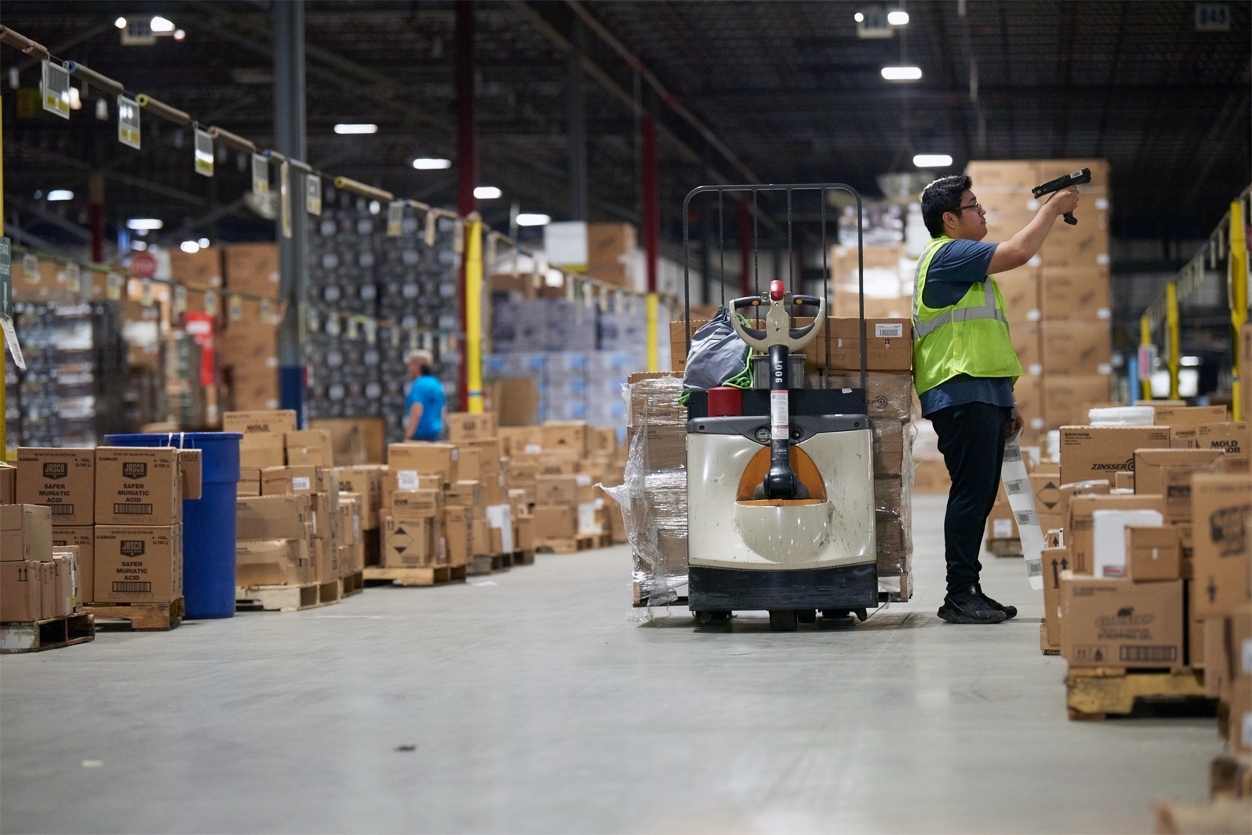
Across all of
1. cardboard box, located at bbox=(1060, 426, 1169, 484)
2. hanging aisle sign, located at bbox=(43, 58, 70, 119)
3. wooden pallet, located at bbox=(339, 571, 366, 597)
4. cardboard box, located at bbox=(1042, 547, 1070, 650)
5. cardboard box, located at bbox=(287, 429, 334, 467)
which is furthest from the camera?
cardboard box, located at bbox=(287, 429, 334, 467)

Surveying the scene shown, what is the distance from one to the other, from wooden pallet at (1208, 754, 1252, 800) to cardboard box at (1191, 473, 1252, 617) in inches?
20.4

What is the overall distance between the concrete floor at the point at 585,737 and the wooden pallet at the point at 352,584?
8.24 feet

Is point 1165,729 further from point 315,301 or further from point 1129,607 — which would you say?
point 315,301

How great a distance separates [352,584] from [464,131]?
8.62 metres

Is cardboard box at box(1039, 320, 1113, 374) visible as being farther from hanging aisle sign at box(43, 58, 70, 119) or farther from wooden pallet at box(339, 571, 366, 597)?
hanging aisle sign at box(43, 58, 70, 119)

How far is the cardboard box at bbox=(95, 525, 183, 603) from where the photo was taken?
7234 mm

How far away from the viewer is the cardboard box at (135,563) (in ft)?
23.7

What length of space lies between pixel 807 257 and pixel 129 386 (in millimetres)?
24457

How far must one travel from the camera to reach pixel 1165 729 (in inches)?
156

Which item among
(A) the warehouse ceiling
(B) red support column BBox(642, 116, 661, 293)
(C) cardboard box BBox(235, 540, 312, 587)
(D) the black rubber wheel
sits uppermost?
(A) the warehouse ceiling

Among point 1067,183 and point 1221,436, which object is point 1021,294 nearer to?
point 1221,436

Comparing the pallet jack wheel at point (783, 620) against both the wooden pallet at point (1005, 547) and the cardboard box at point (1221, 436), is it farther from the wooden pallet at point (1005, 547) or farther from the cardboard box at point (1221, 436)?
the wooden pallet at point (1005, 547)

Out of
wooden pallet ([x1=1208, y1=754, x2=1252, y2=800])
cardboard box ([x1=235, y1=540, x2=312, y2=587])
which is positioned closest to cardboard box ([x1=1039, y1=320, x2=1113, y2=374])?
cardboard box ([x1=235, y1=540, x2=312, y2=587])

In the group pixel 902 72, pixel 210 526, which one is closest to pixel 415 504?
pixel 210 526
